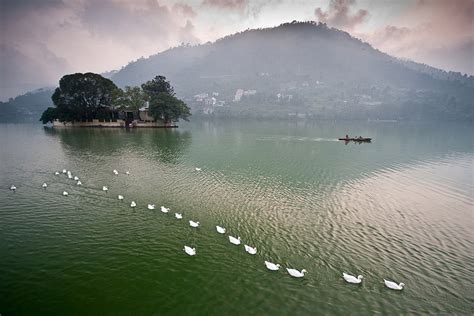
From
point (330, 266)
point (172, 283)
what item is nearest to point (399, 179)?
point (330, 266)

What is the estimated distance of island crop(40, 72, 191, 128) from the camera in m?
101

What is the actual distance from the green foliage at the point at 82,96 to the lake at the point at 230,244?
71.3 m

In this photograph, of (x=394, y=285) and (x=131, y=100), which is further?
(x=131, y=100)

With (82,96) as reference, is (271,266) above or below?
below

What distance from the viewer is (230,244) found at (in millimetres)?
19078

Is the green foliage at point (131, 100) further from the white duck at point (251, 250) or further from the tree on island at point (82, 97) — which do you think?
the white duck at point (251, 250)

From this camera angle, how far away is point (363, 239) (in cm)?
2066

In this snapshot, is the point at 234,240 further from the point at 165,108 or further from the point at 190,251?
the point at 165,108

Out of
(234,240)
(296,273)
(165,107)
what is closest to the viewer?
(296,273)

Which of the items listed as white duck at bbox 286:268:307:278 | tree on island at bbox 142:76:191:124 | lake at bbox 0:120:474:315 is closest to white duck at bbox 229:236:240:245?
lake at bbox 0:120:474:315

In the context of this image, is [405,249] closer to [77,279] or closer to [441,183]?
[77,279]

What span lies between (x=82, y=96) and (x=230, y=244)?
106 meters

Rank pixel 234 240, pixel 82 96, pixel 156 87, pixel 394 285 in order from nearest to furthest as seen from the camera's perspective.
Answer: pixel 394 285, pixel 234 240, pixel 82 96, pixel 156 87

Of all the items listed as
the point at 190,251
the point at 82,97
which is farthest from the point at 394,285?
the point at 82,97
